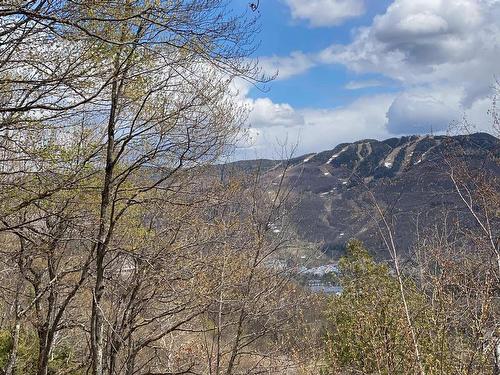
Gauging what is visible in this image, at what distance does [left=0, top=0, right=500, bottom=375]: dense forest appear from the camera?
4.86 m

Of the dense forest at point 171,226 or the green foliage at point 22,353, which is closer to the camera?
the dense forest at point 171,226

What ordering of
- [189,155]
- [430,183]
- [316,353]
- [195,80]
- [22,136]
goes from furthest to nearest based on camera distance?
[430,183], [316,353], [189,155], [195,80], [22,136]

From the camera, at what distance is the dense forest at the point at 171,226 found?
4.86m

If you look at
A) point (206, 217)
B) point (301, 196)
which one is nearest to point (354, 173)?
point (301, 196)

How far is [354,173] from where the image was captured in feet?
30.7

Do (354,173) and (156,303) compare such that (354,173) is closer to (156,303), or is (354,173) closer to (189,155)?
(189,155)

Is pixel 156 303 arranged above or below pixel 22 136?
below

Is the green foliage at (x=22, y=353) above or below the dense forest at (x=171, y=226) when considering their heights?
below

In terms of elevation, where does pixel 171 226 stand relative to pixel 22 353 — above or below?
above

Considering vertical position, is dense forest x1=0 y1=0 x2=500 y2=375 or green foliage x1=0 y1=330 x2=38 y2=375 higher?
dense forest x1=0 y1=0 x2=500 y2=375

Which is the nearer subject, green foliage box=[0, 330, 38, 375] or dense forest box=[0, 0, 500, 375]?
dense forest box=[0, 0, 500, 375]

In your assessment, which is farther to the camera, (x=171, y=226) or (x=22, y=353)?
(x=22, y=353)

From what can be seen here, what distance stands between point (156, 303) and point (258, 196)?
8.53 feet

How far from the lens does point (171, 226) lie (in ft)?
28.1
